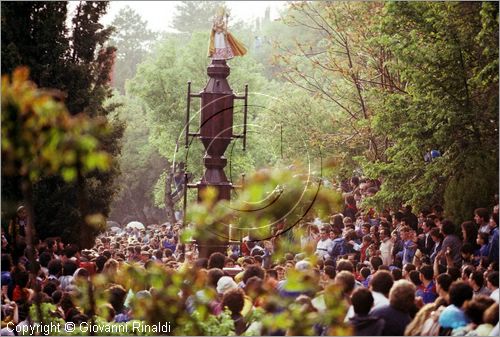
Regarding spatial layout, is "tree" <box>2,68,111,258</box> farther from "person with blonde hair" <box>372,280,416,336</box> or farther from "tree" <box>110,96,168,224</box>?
"tree" <box>110,96,168,224</box>

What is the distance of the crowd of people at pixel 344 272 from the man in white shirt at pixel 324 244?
15mm

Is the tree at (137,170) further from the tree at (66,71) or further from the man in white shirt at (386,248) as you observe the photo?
the man in white shirt at (386,248)

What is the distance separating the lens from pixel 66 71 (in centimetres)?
1489

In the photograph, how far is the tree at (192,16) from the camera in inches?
1412

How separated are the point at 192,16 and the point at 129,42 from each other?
6874 mm

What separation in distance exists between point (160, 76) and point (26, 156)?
64.0ft

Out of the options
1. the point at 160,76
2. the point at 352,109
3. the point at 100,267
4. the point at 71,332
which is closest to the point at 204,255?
the point at 100,267

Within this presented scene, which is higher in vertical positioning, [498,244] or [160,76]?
[160,76]

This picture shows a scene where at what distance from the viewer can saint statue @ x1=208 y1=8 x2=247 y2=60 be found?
637 inches

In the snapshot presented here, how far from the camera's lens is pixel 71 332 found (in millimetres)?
9547

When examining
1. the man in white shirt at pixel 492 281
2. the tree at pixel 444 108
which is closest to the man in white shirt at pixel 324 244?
the tree at pixel 444 108

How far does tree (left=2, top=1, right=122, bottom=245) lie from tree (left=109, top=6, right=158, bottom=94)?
28.8 ft

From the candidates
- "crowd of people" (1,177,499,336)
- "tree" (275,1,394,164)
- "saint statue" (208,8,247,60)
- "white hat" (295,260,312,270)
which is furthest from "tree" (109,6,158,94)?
"white hat" (295,260,312,270)

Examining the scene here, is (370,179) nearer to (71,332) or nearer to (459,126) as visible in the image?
(459,126)
